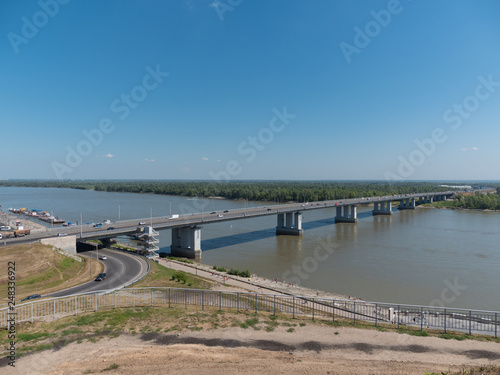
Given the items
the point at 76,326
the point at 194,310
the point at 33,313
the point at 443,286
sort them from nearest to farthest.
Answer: the point at 76,326 → the point at 33,313 → the point at 194,310 → the point at 443,286

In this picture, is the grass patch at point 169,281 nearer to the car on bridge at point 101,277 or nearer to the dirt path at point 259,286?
the dirt path at point 259,286

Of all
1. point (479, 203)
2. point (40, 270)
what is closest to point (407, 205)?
point (479, 203)

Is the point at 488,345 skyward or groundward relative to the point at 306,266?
skyward

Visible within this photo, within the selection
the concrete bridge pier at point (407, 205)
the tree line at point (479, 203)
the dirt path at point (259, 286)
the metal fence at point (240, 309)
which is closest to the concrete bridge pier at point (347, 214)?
the concrete bridge pier at point (407, 205)

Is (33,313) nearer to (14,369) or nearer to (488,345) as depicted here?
(14,369)

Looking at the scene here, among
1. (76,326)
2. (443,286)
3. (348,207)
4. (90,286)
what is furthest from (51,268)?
(348,207)

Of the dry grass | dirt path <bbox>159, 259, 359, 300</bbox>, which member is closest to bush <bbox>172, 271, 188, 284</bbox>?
dirt path <bbox>159, 259, 359, 300</bbox>

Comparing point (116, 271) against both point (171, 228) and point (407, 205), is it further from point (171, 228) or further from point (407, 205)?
point (407, 205)
